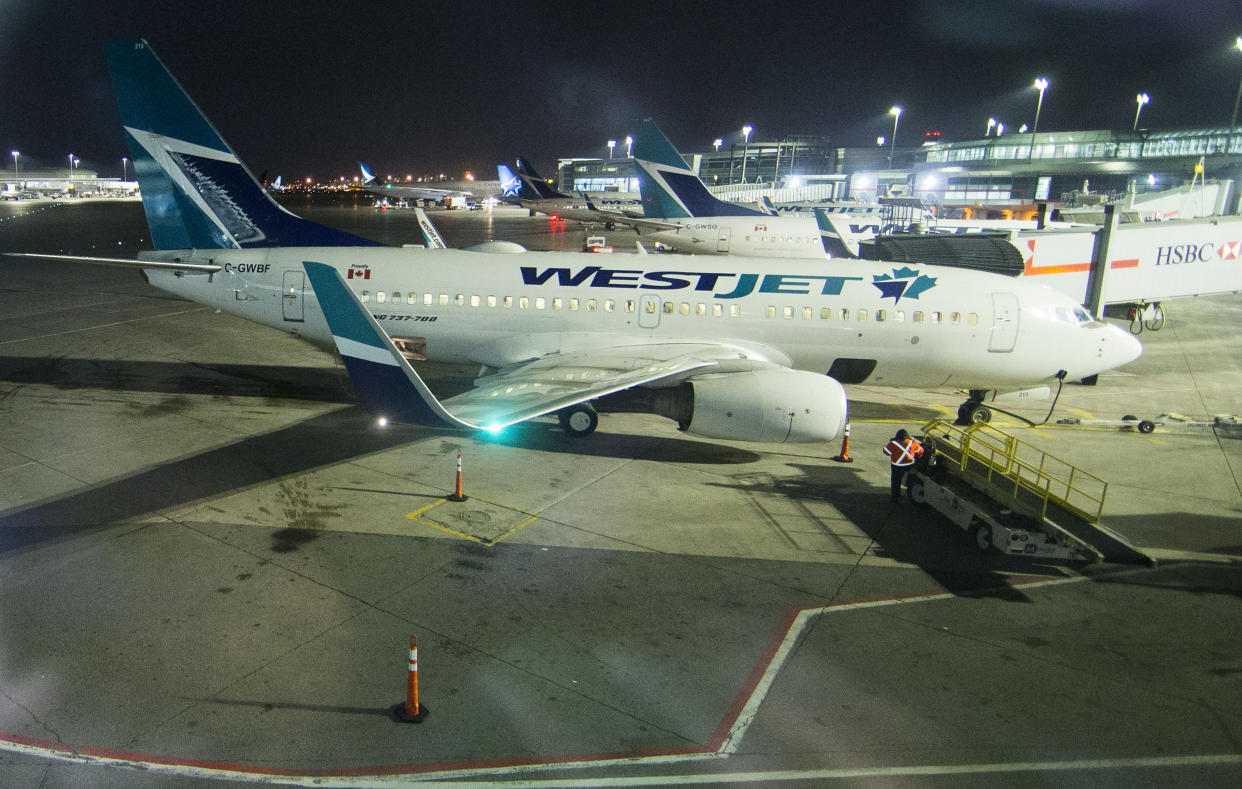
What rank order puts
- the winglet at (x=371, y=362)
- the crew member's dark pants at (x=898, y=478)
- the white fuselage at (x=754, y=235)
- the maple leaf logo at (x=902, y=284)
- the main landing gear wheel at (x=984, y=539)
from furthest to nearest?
1. the white fuselage at (x=754, y=235)
2. the maple leaf logo at (x=902, y=284)
3. the crew member's dark pants at (x=898, y=478)
4. the main landing gear wheel at (x=984, y=539)
5. the winglet at (x=371, y=362)

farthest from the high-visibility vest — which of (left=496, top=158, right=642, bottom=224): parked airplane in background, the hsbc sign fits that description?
(left=496, top=158, right=642, bottom=224): parked airplane in background

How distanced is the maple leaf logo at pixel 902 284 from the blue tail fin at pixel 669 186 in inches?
1114

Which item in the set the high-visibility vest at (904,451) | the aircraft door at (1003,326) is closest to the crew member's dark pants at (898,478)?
the high-visibility vest at (904,451)

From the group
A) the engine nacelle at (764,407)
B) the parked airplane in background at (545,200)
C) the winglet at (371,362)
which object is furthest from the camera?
the parked airplane in background at (545,200)

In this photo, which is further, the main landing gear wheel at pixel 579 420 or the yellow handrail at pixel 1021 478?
the main landing gear wheel at pixel 579 420

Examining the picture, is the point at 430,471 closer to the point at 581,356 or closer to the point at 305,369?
the point at 581,356

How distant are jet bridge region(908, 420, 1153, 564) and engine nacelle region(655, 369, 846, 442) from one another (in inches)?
81.2

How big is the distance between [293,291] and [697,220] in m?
31.7

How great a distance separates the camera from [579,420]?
18641 mm

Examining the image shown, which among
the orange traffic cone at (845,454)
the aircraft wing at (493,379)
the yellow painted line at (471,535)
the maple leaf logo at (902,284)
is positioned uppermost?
the maple leaf logo at (902,284)

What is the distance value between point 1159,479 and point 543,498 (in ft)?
45.2

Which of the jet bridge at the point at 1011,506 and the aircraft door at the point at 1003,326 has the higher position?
the aircraft door at the point at 1003,326

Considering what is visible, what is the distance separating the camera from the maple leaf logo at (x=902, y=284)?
1994cm

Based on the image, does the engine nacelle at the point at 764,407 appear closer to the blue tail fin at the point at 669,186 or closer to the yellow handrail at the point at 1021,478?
the yellow handrail at the point at 1021,478
